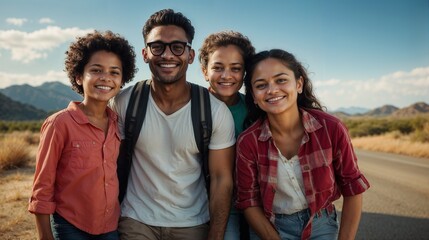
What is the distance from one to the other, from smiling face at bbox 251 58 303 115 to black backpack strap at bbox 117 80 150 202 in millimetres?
1089

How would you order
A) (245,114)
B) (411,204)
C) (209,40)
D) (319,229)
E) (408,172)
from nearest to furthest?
(319,229) → (245,114) → (209,40) → (411,204) → (408,172)

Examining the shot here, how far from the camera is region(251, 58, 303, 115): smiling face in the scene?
320cm

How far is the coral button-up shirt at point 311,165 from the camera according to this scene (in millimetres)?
2979

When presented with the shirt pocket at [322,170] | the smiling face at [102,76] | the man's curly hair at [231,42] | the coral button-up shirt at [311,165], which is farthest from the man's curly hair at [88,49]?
the shirt pocket at [322,170]

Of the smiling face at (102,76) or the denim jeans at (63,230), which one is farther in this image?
the smiling face at (102,76)

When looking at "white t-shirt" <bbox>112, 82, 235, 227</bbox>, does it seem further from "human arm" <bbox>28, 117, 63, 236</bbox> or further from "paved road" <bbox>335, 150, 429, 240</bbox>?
"paved road" <bbox>335, 150, 429, 240</bbox>

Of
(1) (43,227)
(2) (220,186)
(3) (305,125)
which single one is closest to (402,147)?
(3) (305,125)

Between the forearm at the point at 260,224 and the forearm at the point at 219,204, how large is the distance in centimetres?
21

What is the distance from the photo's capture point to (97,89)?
Answer: 3141mm

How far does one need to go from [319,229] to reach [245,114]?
1.42m

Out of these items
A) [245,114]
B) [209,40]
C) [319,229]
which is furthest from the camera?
[209,40]

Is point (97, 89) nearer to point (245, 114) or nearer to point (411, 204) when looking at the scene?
point (245, 114)

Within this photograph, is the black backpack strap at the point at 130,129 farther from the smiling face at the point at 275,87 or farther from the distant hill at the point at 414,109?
the distant hill at the point at 414,109

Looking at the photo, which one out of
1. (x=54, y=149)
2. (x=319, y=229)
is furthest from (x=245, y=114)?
(x=54, y=149)
